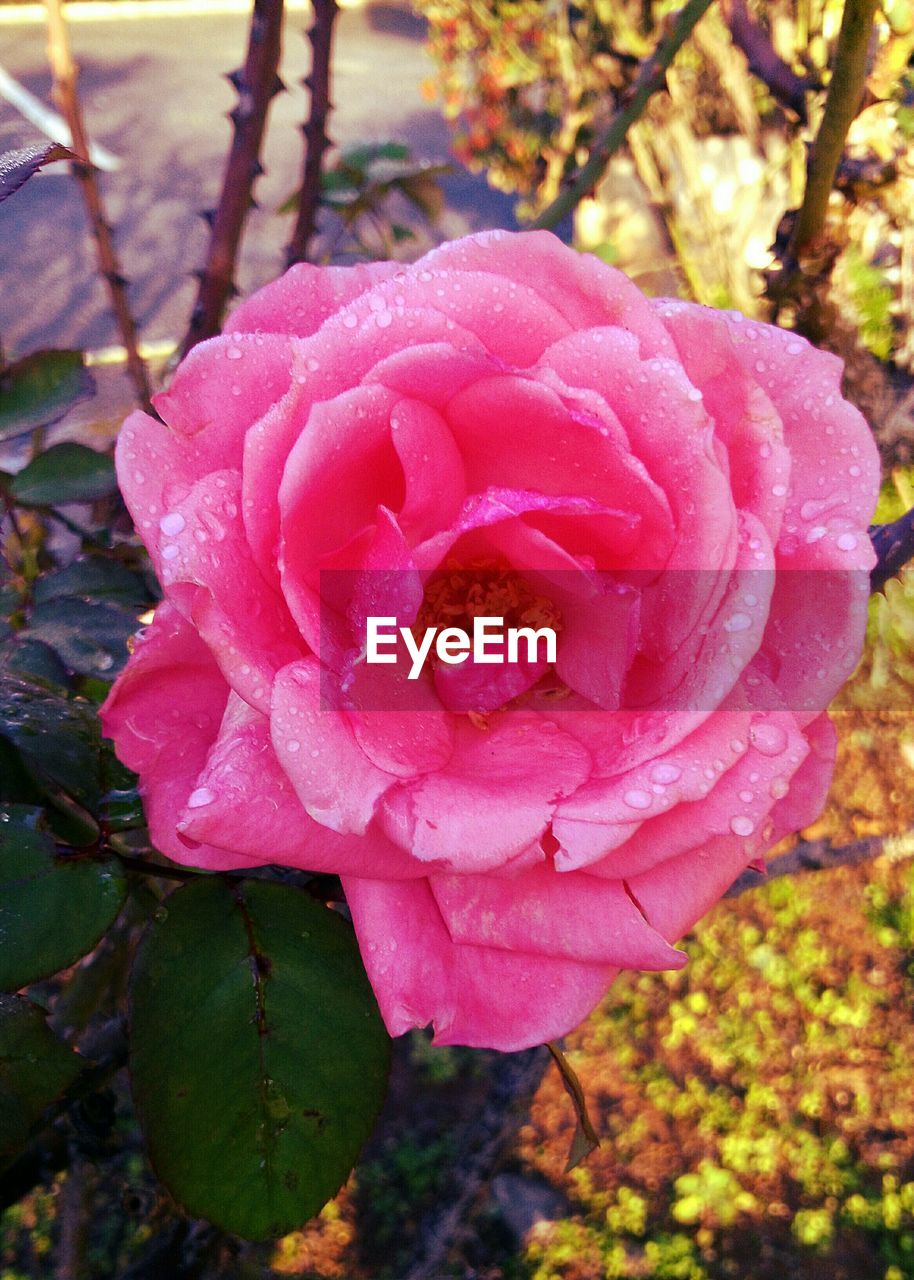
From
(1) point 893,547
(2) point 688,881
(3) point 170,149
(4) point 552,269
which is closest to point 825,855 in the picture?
(1) point 893,547

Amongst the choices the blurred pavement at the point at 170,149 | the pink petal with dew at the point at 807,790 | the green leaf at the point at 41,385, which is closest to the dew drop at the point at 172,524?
the pink petal with dew at the point at 807,790

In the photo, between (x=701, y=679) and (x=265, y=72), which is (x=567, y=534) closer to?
(x=701, y=679)

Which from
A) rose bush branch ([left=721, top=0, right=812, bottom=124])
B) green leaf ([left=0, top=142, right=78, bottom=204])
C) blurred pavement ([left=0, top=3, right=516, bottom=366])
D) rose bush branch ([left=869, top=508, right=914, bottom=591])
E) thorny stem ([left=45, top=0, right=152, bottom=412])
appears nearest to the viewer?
green leaf ([left=0, top=142, right=78, bottom=204])

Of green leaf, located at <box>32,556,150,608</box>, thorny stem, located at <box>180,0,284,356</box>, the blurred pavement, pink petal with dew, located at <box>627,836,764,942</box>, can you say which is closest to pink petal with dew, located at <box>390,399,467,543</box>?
pink petal with dew, located at <box>627,836,764,942</box>

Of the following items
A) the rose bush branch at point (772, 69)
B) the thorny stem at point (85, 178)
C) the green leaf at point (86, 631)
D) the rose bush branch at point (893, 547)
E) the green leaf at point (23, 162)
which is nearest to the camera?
the green leaf at point (23, 162)

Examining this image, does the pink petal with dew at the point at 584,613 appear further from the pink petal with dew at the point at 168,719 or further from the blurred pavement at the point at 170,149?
the blurred pavement at the point at 170,149

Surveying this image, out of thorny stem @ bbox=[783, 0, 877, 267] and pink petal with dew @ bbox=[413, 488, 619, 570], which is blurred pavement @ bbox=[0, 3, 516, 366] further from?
pink petal with dew @ bbox=[413, 488, 619, 570]

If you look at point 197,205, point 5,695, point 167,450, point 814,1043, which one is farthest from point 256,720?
point 197,205
